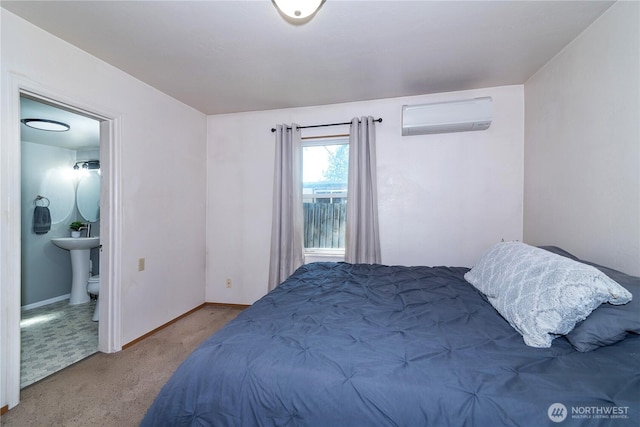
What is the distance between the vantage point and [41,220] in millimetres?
3436

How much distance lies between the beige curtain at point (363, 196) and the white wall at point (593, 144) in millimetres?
1461

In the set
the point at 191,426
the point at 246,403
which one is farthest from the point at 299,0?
the point at 191,426

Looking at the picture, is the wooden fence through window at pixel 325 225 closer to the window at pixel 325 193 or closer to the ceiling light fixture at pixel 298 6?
the window at pixel 325 193

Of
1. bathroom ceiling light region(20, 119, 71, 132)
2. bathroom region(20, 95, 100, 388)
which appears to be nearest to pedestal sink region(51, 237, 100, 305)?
bathroom region(20, 95, 100, 388)

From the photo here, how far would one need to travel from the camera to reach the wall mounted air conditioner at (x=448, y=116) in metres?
2.44

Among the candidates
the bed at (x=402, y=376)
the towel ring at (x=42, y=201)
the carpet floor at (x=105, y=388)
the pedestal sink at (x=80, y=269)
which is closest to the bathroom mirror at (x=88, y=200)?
the towel ring at (x=42, y=201)

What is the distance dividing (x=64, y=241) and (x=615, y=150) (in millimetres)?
5271

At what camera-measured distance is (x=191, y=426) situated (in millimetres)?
915

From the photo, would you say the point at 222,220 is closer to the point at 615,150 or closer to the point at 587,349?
the point at 587,349

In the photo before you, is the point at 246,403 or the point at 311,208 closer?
the point at 246,403

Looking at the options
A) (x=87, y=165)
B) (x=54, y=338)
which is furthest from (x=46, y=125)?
(x=54, y=338)

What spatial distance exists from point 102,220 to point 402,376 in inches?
103

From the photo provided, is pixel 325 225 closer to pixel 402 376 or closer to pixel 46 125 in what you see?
pixel 402 376

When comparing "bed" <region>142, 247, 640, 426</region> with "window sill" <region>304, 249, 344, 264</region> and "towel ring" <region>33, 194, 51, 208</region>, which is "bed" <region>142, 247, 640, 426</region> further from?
"towel ring" <region>33, 194, 51, 208</region>
